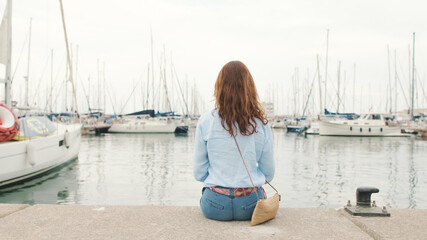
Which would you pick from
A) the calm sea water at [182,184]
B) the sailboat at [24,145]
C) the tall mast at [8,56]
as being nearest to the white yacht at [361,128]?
the calm sea water at [182,184]

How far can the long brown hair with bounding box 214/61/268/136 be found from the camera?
3.08 m

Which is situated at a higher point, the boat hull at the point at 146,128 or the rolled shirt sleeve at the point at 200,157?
the rolled shirt sleeve at the point at 200,157

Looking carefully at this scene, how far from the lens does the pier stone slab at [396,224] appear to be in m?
2.84

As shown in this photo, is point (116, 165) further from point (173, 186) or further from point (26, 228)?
point (26, 228)

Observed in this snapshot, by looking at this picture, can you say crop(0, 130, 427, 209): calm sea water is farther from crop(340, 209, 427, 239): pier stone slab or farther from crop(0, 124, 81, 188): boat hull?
crop(340, 209, 427, 239): pier stone slab

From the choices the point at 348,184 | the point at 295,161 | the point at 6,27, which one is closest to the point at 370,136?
the point at 295,161

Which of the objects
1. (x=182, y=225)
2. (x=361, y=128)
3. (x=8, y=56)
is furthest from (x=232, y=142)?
(x=361, y=128)

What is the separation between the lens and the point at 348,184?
1287 centimetres

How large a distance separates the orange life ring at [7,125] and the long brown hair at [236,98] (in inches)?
325

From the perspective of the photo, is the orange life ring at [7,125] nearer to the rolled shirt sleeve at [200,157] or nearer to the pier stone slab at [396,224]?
the rolled shirt sleeve at [200,157]

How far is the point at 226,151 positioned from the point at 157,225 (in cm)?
81

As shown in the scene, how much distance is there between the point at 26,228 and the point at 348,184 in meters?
11.6

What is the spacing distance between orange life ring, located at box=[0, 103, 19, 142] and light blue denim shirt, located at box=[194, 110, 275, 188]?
8.01 meters

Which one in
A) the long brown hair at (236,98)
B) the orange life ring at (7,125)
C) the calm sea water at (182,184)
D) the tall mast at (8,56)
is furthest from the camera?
the tall mast at (8,56)
